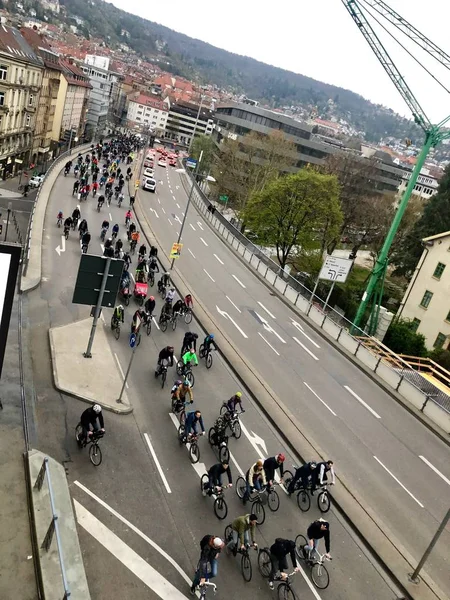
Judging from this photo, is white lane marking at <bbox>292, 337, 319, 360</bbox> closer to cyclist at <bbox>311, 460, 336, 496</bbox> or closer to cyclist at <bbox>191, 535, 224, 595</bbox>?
cyclist at <bbox>311, 460, 336, 496</bbox>

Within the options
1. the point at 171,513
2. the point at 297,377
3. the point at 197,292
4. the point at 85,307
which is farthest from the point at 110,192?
the point at 171,513

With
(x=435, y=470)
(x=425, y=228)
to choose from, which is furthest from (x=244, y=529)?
(x=425, y=228)

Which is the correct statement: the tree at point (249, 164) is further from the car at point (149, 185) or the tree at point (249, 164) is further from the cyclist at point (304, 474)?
the cyclist at point (304, 474)

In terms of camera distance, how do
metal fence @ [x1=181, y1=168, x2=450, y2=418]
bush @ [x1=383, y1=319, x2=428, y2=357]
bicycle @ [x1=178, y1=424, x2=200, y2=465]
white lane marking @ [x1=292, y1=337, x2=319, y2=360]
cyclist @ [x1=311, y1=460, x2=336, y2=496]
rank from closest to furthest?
1. cyclist @ [x1=311, y1=460, x2=336, y2=496]
2. bicycle @ [x1=178, y1=424, x2=200, y2=465]
3. metal fence @ [x1=181, y1=168, x2=450, y2=418]
4. white lane marking @ [x1=292, y1=337, x2=319, y2=360]
5. bush @ [x1=383, y1=319, x2=428, y2=357]

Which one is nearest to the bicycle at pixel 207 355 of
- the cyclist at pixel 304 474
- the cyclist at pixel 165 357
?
the cyclist at pixel 165 357

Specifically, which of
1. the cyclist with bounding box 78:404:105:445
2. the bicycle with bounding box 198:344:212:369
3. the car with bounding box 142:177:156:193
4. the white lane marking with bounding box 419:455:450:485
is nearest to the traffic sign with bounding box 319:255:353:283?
the bicycle with bounding box 198:344:212:369

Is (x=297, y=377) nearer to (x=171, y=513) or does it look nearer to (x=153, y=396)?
(x=153, y=396)
